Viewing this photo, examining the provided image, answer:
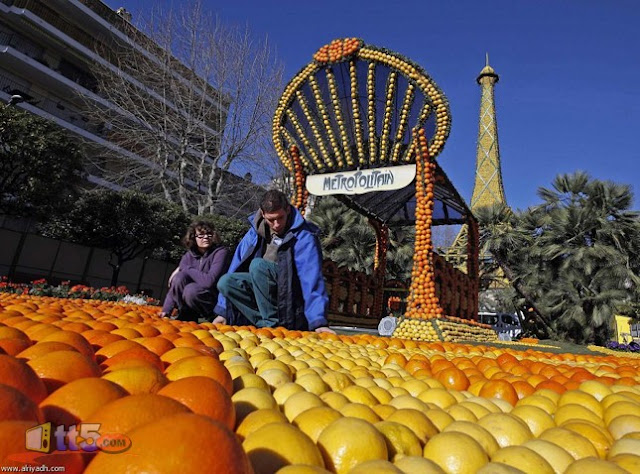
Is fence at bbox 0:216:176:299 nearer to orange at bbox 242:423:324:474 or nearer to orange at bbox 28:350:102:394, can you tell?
orange at bbox 28:350:102:394

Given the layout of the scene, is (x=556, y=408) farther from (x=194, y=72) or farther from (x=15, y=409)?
(x=194, y=72)

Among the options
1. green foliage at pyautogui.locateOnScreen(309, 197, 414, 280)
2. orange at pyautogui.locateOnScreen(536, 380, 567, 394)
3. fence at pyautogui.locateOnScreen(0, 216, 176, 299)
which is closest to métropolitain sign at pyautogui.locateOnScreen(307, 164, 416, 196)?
orange at pyautogui.locateOnScreen(536, 380, 567, 394)

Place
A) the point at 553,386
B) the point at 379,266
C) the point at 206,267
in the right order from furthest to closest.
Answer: the point at 379,266, the point at 206,267, the point at 553,386

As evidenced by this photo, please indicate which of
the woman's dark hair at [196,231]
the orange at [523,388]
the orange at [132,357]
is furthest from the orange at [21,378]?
the woman's dark hair at [196,231]

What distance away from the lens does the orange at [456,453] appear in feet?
2.89

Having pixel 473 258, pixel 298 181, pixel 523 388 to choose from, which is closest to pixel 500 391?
pixel 523 388

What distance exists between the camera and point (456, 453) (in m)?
0.90

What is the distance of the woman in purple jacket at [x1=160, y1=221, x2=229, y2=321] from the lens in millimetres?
4742

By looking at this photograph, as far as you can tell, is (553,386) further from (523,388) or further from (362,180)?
(362,180)

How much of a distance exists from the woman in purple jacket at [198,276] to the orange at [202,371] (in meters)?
3.58

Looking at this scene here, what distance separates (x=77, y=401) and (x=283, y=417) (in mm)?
450

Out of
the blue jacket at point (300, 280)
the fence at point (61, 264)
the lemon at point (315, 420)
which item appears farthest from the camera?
the fence at point (61, 264)

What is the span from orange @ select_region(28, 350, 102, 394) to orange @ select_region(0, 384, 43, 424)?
336 millimetres

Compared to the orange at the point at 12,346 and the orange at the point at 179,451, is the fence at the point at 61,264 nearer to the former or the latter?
the orange at the point at 12,346
